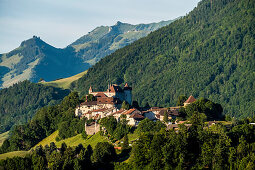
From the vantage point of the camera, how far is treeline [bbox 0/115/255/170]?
104 m

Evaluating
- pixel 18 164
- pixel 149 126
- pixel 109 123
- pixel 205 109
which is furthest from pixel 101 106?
pixel 18 164

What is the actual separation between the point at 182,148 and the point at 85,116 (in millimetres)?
60137

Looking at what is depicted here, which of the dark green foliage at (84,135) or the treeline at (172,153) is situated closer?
the treeline at (172,153)

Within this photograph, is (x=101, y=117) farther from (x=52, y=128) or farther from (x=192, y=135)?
(x=192, y=135)

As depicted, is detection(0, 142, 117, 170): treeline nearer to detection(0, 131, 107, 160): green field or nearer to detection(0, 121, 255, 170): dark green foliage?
detection(0, 121, 255, 170): dark green foliage

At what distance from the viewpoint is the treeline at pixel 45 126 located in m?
164

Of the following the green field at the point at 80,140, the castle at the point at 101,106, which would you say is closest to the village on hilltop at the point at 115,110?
the castle at the point at 101,106

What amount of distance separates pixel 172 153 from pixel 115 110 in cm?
4840

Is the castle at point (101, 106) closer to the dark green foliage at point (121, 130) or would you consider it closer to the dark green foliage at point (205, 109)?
the dark green foliage at point (121, 130)

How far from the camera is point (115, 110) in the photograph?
152 metres

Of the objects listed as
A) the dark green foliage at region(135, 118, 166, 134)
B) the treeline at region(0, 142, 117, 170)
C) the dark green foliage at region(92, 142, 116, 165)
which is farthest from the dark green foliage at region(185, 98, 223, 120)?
the dark green foliage at region(92, 142, 116, 165)

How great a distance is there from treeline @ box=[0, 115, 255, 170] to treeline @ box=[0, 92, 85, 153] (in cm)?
3841

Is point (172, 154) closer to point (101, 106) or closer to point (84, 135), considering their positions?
point (84, 135)

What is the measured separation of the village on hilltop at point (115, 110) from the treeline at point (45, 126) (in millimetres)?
5226
